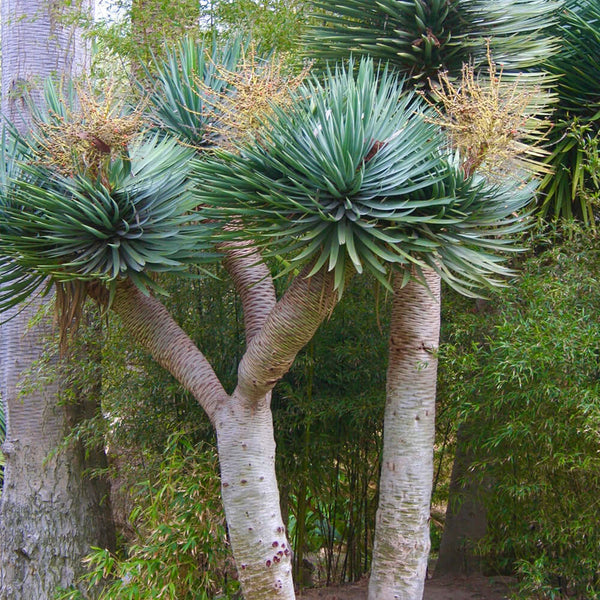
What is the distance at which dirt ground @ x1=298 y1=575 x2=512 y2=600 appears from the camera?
445 centimetres

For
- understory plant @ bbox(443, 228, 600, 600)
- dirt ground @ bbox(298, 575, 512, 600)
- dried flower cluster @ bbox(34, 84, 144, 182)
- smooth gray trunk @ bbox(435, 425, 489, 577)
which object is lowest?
dirt ground @ bbox(298, 575, 512, 600)

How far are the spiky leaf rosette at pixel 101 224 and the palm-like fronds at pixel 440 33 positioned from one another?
4.45ft

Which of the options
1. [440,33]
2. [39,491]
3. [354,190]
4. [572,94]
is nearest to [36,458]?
[39,491]

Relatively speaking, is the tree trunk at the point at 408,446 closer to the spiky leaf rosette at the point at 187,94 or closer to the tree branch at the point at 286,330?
the tree branch at the point at 286,330

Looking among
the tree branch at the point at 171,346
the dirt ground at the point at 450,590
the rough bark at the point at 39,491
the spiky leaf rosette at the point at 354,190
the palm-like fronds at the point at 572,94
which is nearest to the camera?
the spiky leaf rosette at the point at 354,190

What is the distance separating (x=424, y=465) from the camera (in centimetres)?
373

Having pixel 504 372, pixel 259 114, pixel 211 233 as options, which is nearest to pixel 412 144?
pixel 259 114

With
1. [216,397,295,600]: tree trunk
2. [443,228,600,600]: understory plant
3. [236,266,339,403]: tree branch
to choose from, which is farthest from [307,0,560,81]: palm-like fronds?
[216,397,295,600]: tree trunk

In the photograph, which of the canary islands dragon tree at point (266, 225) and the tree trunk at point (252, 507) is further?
the tree trunk at point (252, 507)

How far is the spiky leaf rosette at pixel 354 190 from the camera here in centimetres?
273

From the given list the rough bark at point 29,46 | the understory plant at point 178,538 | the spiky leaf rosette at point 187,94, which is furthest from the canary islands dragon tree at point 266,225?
the rough bark at point 29,46

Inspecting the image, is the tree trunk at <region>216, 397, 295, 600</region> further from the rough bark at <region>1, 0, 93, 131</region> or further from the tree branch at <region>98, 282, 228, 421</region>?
the rough bark at <region>1, 0, 93, 131</region>

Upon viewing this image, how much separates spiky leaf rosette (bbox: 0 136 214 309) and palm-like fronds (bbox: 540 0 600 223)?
226 cm

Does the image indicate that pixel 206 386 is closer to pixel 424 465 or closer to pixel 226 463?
pixel 226 463
